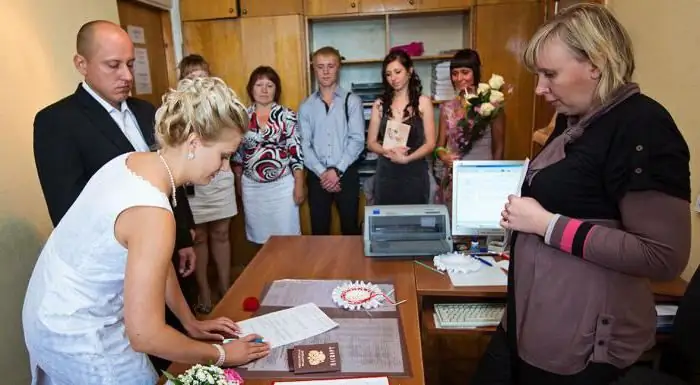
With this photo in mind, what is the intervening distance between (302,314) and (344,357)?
10.8 inches

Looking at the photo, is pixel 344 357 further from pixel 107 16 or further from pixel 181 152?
pixel 107 16

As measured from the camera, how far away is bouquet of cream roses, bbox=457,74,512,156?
88.2 inches

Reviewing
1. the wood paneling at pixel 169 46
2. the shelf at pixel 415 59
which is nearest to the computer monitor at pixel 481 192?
the shelf at pixel 415 59

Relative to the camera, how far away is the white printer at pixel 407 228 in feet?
6.61

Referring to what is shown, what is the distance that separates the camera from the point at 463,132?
8.36 feet

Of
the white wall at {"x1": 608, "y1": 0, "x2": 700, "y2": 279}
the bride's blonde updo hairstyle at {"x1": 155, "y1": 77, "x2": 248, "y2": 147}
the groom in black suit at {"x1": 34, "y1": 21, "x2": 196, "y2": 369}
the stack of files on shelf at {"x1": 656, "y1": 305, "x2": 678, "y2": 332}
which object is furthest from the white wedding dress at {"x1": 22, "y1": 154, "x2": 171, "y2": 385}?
the white wall at {"x1": 608, "y1": 0, "x2": 700, "y2": 279}

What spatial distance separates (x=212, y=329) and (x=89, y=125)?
999 mm

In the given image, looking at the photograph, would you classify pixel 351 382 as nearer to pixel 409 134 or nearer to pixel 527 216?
pixel 527 216

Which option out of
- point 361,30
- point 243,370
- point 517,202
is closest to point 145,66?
point 361,30

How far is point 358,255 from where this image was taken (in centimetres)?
203

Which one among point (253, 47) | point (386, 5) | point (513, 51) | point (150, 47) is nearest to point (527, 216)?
point (513, 51)

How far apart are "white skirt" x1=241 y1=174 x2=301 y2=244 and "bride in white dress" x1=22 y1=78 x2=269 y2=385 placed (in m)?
2.16

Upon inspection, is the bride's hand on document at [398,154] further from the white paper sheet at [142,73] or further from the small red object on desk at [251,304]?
the white paper sheet at [142,73]

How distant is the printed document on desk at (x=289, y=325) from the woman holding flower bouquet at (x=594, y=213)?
55cm
